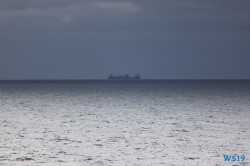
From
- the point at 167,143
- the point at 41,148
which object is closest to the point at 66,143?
the point at 41,148

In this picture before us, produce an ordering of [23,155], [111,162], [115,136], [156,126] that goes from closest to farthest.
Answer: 1. [111,162]
2. [23,155]
3. [115,136]
4. [156,126]

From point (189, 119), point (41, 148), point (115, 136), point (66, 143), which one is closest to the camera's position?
point (41, 148)

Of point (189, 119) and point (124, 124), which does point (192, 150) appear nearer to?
point (124, 124)

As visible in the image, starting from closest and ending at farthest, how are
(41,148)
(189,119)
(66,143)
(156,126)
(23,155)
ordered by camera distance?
(23,155) → (41,148) → (66,143) → (156,126) → (189,119)

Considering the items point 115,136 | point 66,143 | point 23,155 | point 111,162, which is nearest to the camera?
point 111,162

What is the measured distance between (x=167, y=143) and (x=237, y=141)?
4.77 m

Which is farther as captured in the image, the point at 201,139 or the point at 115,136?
the point at 115,136

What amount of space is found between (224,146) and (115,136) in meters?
8.71

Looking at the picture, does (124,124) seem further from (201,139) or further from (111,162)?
(111,162)

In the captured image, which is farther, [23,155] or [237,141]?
[237,141]

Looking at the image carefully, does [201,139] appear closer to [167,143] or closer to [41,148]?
[167,143]

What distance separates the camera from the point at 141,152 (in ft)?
87.0

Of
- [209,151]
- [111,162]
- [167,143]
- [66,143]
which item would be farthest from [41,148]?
[209,151]

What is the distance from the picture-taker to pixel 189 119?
47312 mm
